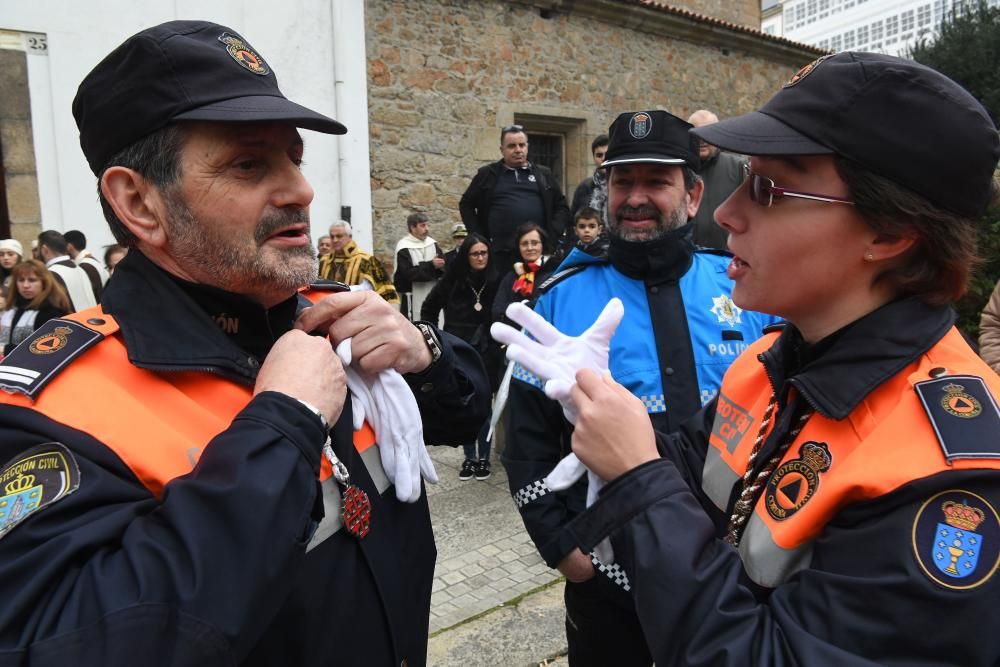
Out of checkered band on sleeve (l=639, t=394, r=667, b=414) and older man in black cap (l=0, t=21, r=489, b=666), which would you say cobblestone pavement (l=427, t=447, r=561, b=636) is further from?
older man in black cap (l=0, t=21, r=489, b=666)

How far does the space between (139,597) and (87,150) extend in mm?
893

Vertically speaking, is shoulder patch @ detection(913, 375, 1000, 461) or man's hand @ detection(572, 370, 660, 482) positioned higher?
shoulder patch @ detection(913, 375, 1000, 461)

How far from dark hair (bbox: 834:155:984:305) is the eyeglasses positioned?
1.4 inches

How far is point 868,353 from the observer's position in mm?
1175

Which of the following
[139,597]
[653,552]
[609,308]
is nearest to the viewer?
[139,597]

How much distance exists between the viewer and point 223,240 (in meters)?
1.32

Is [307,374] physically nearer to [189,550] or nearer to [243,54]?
[189,550]

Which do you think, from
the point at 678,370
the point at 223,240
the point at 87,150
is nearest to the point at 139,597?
the point at 223,240

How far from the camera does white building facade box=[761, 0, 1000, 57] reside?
37.8 metres

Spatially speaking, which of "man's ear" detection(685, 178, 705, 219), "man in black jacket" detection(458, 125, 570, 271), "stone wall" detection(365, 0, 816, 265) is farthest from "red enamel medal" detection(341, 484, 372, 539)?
"stone wall" detection(365, 0, 816, 265)

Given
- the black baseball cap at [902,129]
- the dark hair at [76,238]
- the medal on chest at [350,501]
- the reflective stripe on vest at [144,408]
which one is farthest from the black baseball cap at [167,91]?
the dark hair at [76,238]

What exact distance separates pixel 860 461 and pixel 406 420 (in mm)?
870


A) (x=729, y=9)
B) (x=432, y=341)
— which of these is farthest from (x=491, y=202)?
(x=729, y=9)

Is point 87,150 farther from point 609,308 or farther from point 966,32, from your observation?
point 966,32
